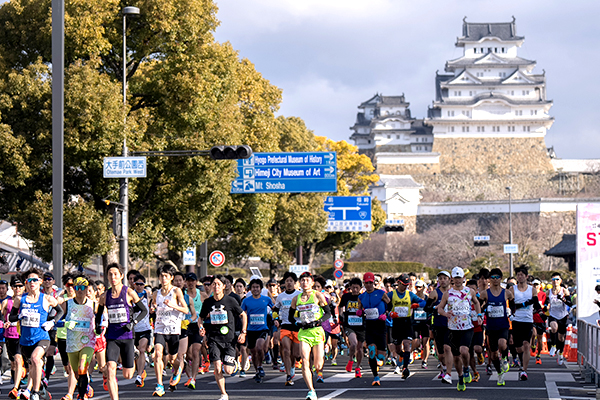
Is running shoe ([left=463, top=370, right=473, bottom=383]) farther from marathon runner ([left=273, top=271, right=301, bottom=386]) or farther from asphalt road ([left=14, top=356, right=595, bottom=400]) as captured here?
marathon runner ([left=273, top=271, right=301, bottom=386])

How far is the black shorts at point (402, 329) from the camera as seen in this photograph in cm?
1444

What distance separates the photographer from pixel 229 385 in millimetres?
13289

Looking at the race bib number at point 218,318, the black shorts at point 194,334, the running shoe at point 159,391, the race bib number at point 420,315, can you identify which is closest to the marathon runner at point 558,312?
the race bib number at point 420,315

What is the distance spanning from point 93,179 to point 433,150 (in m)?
76.1

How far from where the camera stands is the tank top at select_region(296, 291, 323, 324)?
36.2 ft

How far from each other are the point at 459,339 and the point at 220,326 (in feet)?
11.0

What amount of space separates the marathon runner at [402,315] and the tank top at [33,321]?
5.84 m

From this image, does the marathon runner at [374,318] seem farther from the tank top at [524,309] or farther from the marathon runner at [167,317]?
the marathon runner at [167,317]

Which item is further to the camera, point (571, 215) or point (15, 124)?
point (571, 215)

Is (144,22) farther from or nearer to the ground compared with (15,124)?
farther from the ground

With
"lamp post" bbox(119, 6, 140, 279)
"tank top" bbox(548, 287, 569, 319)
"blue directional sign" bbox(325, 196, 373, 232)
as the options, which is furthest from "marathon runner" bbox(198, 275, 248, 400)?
"blue directional sign" bbox(325, 196, 373, 232)

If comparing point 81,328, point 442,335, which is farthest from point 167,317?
point 442,335

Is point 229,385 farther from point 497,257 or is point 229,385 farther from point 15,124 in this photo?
point 497,257

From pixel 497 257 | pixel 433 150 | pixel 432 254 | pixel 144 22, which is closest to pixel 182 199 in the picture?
pixel 144 22
